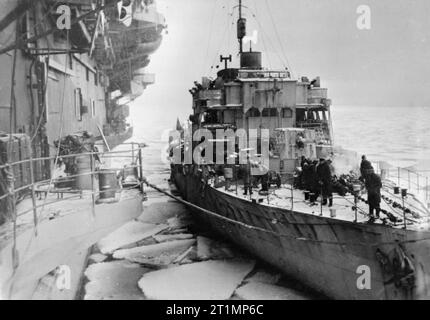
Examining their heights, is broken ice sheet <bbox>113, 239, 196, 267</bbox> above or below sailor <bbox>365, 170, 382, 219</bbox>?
below

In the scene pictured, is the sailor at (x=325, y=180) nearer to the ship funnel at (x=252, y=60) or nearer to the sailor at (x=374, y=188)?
the sailor at (x=374, y=188)

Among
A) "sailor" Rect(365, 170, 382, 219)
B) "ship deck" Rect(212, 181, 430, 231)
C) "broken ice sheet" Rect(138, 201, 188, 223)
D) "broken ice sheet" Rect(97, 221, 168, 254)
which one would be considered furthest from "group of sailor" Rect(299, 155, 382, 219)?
"broken ice sheet" Rect(138, 201, 188, 223)

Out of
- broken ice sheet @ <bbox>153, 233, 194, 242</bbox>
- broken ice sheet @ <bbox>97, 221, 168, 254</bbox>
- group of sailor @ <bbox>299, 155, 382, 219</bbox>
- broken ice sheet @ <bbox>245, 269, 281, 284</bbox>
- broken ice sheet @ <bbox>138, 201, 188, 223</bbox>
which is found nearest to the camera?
group of sailor @ <bbox>299, 155, 382, 219</bbox>

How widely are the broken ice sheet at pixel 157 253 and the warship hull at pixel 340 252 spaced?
2180mm

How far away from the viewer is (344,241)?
759cm

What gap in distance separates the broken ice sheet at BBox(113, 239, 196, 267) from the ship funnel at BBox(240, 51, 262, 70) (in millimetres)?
7667

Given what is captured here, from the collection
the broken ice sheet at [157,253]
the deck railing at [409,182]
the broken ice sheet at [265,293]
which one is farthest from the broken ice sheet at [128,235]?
the deck railing at [409,182]

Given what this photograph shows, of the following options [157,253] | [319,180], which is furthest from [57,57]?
[319,180]

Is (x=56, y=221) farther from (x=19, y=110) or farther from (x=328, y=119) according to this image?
(x=328, y=119)

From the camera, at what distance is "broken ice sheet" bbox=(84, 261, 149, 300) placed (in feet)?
27.6

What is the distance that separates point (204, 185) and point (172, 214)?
3.75m

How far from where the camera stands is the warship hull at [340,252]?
6859mm

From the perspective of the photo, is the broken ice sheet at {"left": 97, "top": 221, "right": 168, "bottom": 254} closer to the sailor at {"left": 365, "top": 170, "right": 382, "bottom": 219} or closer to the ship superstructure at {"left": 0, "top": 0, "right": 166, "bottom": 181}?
the ship superstructure at {"left": 0, "top": 0, "right": 166, "bottom": 181}

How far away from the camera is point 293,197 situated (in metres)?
9.79
